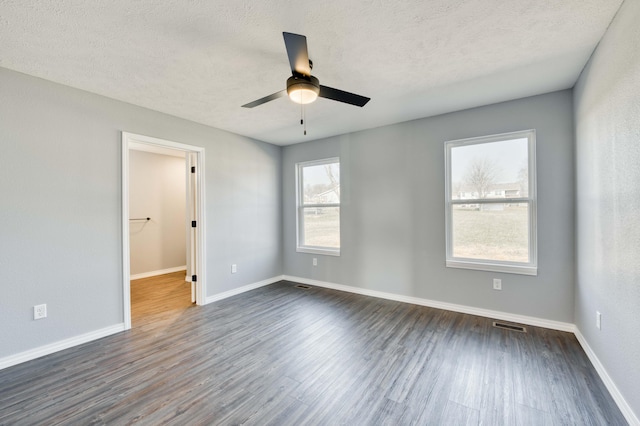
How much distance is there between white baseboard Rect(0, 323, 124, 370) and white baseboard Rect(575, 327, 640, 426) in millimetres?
4366

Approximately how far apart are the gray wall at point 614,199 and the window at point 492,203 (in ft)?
1.81

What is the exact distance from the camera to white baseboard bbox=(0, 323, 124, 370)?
2371 mm

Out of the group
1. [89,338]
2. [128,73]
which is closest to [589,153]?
[128,73]

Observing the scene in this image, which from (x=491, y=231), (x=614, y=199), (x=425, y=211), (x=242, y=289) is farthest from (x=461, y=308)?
(x=242, y=289)

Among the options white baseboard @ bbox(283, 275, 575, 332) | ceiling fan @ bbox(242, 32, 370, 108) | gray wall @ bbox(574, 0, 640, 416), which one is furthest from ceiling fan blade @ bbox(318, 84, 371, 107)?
white baseboard @ bbox(283, 275, 575, 332)

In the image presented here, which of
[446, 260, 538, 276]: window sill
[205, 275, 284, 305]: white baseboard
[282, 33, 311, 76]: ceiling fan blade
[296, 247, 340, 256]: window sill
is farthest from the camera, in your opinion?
[296, 247, 340, 256]: window sill

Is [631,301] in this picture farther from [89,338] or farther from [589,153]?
[89,338]

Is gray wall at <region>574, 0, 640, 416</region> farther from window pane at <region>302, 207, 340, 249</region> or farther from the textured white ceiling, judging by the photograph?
window pane at <region>302, 207, 340, 249</region>

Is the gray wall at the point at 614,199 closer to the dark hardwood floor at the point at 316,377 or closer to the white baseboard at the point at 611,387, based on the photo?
the white baseboard at the point at 611,387

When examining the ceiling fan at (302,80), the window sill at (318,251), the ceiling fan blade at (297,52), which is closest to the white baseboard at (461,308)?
the window sill at (318,251)

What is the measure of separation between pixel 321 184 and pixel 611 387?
3.99 m

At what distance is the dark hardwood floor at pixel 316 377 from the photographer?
5.86ft

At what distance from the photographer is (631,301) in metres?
1.66

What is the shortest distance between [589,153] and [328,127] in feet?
9.68
